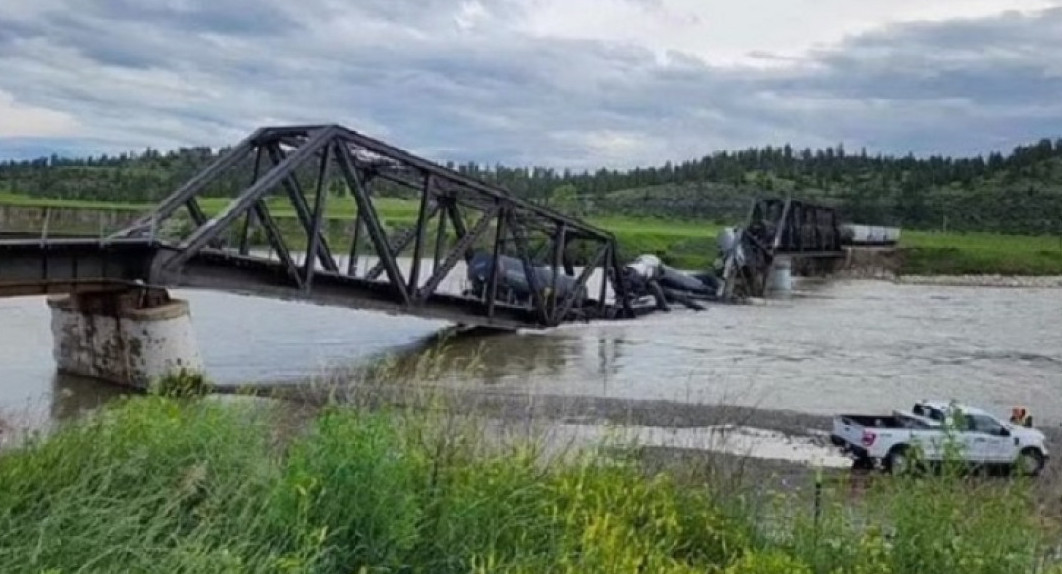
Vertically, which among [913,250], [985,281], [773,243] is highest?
[773,243]

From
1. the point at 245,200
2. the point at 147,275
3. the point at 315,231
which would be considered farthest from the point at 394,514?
the point at 315,231

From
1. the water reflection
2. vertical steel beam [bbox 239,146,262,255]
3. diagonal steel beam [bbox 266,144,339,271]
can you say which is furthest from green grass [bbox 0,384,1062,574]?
vertical steel beam [bbox 239,146,262,255]

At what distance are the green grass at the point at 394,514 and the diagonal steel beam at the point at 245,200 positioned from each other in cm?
2241

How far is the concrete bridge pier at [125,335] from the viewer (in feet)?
94.4

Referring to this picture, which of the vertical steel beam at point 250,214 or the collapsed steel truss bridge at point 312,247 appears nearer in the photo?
the collapsed steel truss bridge at point 312,247

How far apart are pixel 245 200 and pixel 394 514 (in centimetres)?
2714

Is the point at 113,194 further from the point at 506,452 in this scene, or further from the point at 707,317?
the point at 506,452

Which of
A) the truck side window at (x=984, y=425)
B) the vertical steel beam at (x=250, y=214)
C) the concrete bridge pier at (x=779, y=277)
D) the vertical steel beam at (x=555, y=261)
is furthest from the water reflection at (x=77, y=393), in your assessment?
the concrete bridge pier at (x=779, y=277)

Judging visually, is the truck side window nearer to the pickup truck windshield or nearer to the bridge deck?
the pickup truck windshield

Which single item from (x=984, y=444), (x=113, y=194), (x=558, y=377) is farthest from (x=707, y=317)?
(x=113, y=194)

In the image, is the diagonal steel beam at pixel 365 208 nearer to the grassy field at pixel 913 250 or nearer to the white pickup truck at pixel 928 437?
the white pickup truck at pixel 928 437

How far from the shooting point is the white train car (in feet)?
399

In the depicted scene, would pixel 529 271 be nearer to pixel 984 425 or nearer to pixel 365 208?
pixel 365 208

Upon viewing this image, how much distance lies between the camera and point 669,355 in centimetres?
4309
